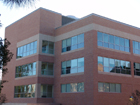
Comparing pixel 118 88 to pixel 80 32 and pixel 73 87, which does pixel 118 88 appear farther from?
pixel 80 32

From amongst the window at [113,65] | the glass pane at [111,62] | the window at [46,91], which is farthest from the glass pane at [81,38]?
the window at [46,91]

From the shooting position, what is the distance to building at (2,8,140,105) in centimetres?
2789

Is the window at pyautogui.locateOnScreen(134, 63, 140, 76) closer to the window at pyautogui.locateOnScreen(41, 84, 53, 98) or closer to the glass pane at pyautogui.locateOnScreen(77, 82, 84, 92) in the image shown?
the glass pane at pyautogui.locateOnScreen(77, 82, 84, 92)

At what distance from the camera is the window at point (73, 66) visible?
28881 mm

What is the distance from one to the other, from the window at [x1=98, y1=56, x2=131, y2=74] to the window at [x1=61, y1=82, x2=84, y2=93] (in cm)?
321

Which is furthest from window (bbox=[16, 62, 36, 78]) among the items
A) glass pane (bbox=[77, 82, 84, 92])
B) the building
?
glass pane (bbox=[77, 82, 84, 92])

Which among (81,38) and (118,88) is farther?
(81,38)

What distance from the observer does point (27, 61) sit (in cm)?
3456

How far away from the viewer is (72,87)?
97.4 feet

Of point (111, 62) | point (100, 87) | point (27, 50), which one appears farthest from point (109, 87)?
point (27, 50)

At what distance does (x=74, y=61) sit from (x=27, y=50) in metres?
8.94

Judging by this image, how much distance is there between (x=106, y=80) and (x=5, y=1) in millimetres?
18819

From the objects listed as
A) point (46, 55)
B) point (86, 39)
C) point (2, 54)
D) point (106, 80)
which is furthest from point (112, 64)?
point (2, 54)

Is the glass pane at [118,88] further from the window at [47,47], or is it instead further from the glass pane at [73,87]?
the window at [47,47]
